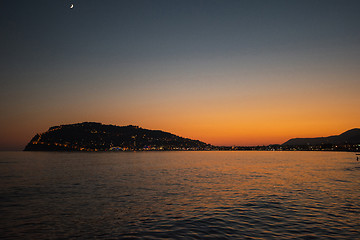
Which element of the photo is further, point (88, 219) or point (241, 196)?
point (241, 196)

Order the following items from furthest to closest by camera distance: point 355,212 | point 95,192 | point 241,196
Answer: point 95,192, point 241,196, point 355,212

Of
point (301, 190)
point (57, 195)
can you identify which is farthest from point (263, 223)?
point (57, 195)

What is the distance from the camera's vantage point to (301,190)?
1300 inches

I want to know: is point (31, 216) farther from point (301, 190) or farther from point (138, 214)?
point (301, 190)

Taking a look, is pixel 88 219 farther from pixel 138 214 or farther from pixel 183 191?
pixel 183 191

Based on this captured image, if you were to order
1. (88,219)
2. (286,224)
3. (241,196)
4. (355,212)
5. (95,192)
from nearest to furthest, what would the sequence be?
(286,224)
(88,219)
(355,212)
(241,196)
(95,192)

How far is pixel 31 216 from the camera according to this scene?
68.8ft

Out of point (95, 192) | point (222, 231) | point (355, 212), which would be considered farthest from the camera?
point (95, 192)

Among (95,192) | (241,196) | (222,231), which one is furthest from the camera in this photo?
(95,192)

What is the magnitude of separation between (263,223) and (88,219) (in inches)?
523

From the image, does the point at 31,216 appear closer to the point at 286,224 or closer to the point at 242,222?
the point at 242,222

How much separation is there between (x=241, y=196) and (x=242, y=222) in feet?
35.2

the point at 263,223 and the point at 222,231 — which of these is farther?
the point at 263,223

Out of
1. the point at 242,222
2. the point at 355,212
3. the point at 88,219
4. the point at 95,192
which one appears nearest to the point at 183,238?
the point at 242,222
